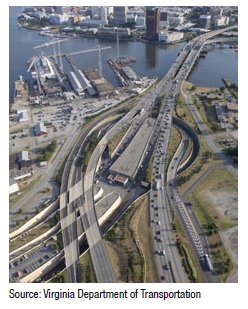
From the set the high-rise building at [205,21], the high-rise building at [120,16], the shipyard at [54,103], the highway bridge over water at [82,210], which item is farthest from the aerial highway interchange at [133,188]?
the high-rise building at [120,16]

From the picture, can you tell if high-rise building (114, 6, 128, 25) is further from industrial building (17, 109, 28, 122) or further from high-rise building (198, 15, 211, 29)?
industrial building (17, 109, 28, 122)

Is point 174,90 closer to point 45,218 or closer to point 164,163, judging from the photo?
point 164,163

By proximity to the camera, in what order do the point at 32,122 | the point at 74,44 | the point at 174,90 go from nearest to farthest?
the point at 32,122
the point at 174,90
the point at 74,44

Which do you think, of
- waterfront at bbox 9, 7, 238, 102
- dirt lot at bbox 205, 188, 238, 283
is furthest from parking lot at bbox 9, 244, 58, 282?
waterfront at bbox 9, 7, 238, 102

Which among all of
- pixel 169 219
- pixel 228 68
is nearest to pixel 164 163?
pixel 169 219

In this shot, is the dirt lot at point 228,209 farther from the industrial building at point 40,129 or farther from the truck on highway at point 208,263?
the industrial building at point 40,129

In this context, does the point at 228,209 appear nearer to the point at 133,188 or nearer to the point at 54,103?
the point at 133,188

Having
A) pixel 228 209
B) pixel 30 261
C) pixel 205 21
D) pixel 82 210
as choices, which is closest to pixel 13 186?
Result: pixel 82 210
